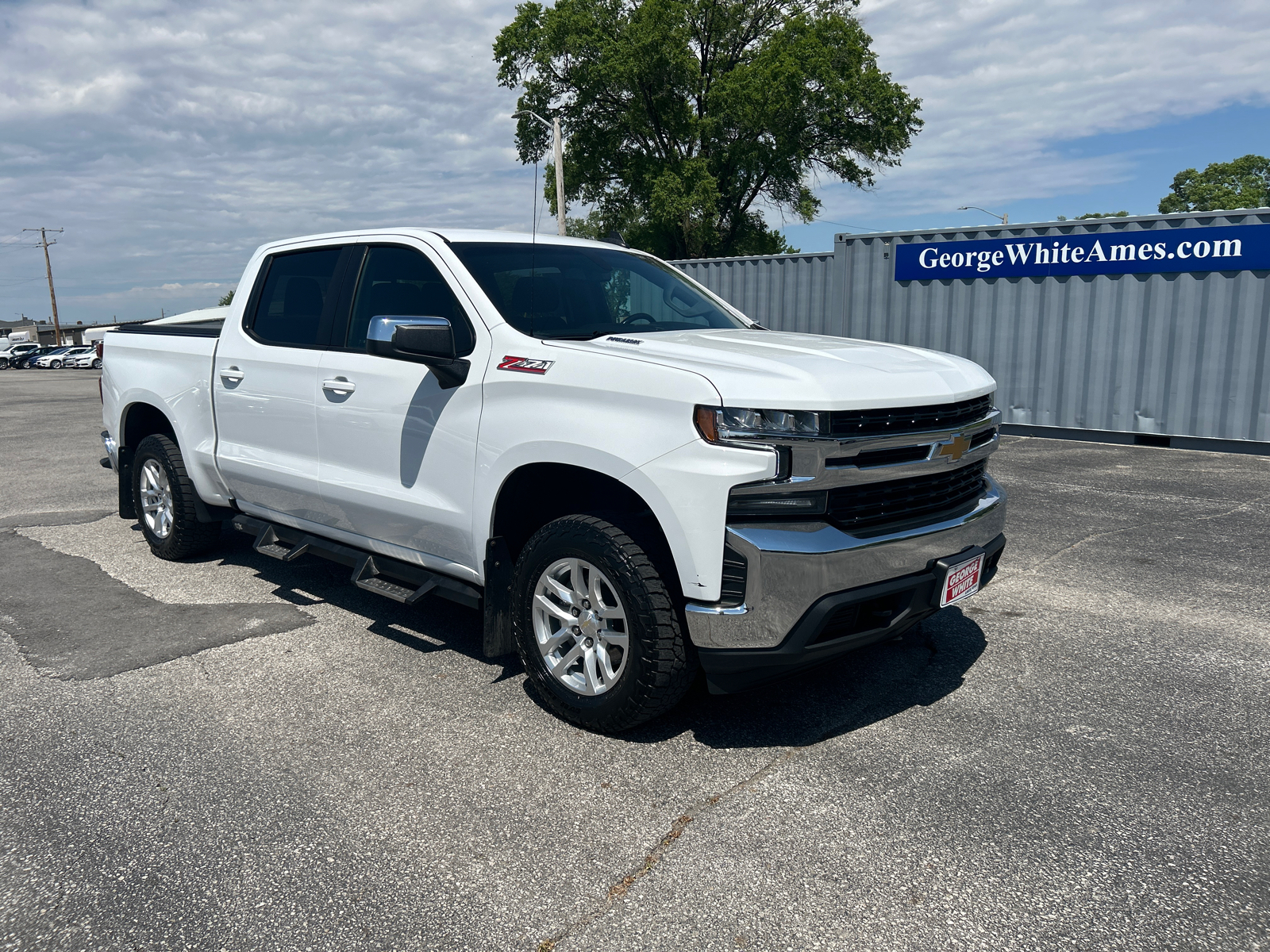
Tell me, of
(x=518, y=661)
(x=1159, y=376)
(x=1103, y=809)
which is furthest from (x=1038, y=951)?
(x=1159, y=376)

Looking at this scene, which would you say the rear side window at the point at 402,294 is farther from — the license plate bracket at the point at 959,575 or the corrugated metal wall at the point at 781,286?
the corrugated metal wall at the point at 781,286

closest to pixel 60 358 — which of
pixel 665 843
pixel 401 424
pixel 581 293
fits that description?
pixel 401 424

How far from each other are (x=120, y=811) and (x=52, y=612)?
258 centimetres

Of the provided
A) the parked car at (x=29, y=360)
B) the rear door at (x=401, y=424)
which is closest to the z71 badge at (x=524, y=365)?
the rear door at (x=401, y=424)

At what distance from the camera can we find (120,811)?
3.05m

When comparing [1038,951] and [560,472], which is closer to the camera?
[1038,951]

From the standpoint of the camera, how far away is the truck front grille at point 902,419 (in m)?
3.11

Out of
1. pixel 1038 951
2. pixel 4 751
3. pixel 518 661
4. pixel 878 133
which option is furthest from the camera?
pixel 878 133

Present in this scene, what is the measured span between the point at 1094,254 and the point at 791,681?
9.83 metres

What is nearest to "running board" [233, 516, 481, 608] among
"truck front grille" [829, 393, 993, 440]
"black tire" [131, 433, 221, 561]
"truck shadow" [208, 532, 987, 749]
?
"truck shadow" [208, 532, 987, 749]

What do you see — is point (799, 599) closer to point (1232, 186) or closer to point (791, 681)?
point (791, 681)

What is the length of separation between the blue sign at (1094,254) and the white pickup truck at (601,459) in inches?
341

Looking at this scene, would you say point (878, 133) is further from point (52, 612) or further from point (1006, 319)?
point (52, 612)

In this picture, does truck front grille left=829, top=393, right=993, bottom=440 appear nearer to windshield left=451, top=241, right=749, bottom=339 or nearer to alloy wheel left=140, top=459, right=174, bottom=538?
windshield left=451, top=241, right=749, bottom=339
